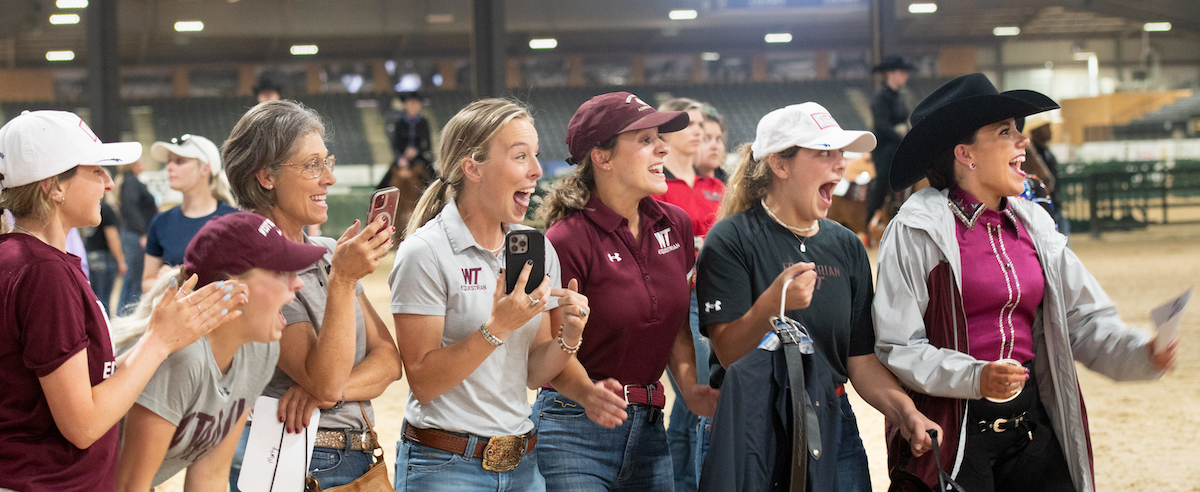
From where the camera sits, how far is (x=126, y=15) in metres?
15.7

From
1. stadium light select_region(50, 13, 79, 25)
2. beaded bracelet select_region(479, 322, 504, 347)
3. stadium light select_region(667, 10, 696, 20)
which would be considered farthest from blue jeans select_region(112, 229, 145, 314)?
stadium light select_region(667, 10, 696, 20)

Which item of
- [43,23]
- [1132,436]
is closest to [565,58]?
[43,23]

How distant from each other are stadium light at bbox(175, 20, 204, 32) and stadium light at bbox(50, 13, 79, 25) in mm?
1720

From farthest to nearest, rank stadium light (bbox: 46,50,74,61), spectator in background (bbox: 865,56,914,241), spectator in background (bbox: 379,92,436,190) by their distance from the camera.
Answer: stadium light (bbox: 46,50,74,61)
spectator in background (bbox: 379,92,436,190)
spectator in background (bbox: 865,56,914,241)

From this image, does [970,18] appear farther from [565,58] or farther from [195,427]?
[195,427]

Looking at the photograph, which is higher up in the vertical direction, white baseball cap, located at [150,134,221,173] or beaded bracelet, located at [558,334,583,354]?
white baseball cap, located at [150,134,221,173]

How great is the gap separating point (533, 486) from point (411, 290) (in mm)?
575

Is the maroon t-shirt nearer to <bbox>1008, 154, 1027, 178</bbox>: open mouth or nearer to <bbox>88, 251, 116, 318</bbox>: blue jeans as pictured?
<bbox>1008, 154, 1027, 178</bbox>: open mouth

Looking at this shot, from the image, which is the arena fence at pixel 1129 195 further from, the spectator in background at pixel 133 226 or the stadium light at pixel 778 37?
the spectator in background at pixel 133 226

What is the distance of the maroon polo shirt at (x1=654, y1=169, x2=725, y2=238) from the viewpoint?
432cm

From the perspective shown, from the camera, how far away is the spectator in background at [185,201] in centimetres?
471

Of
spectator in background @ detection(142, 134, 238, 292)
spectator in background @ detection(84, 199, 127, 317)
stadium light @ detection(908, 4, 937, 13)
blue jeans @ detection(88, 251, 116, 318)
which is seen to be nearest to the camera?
spectator in background @ detection(142, 134, 238, 292)

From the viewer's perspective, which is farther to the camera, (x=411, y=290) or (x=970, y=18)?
(x=970, y=18)

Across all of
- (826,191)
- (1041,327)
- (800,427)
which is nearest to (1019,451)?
(1041,327)
